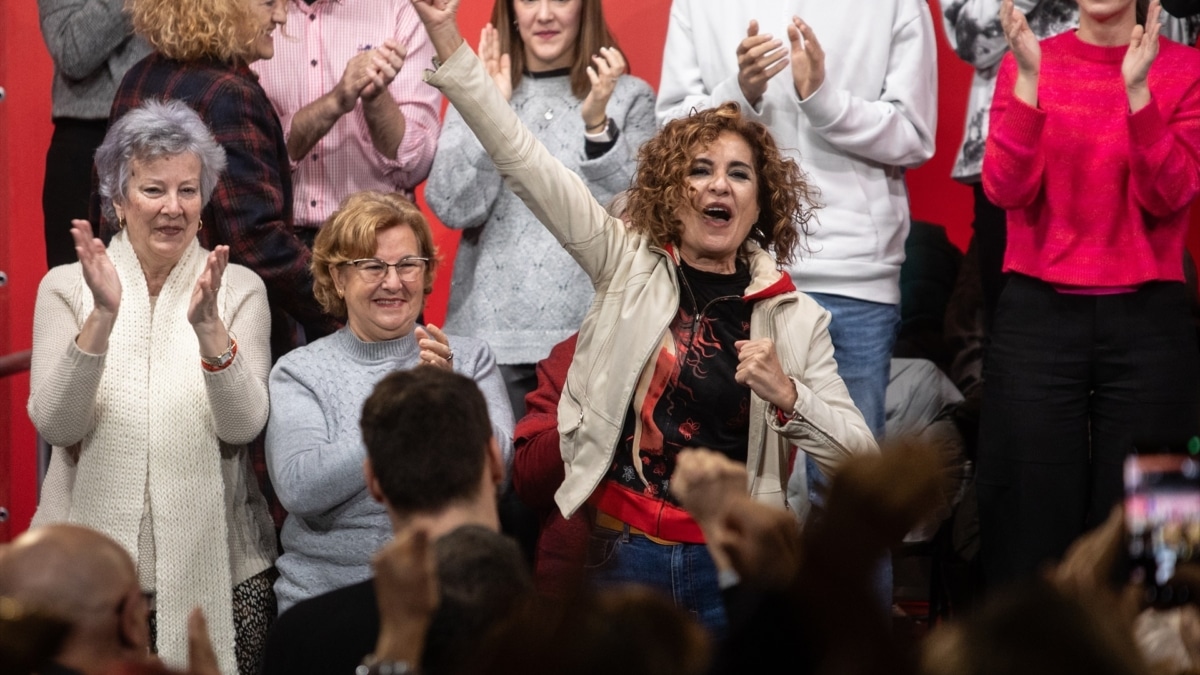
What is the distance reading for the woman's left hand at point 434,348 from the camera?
→ 118 inches

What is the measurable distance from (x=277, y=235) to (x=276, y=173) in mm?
153

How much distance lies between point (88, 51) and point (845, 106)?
1855mm

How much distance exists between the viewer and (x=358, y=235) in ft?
10.6

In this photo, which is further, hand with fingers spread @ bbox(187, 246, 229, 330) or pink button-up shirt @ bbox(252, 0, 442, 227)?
pink button-up shirt @ bbox(252, 0, 442, 227)

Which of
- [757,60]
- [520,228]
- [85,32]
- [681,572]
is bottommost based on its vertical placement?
[681,572]

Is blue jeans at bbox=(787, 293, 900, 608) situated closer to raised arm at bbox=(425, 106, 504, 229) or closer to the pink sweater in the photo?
the pink sweater

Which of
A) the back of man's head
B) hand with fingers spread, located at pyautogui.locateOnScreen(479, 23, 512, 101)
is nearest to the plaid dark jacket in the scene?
hand with fingers spread, located at pyautogui.locateOnScreen(479, 23, 512, 101)

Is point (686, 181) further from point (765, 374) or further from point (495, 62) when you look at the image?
point (495, 62)

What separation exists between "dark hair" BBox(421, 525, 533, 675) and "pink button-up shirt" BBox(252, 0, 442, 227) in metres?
2.14

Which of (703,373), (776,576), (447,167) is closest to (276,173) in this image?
(447,167)

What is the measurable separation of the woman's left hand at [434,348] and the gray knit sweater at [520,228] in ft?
2.04

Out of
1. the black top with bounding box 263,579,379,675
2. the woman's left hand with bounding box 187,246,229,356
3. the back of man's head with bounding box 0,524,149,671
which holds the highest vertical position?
the woman's left hand with bounding box 187,246,229,356

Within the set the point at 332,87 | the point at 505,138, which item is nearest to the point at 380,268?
the point at 505,138

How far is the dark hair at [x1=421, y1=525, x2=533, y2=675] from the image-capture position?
160 centimetres
